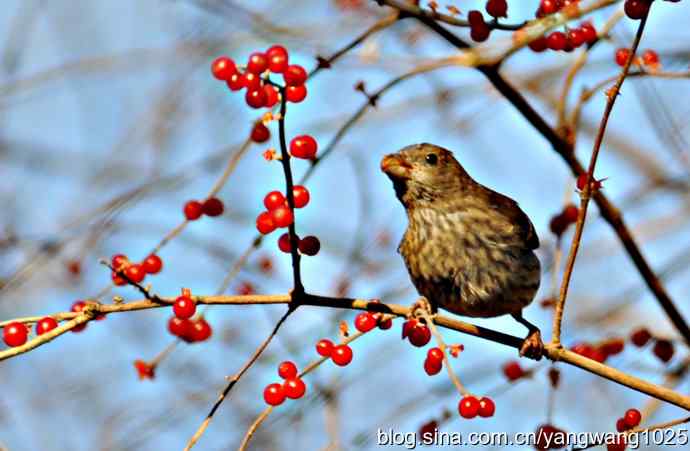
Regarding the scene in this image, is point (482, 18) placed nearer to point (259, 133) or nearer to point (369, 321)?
point (259, 133)

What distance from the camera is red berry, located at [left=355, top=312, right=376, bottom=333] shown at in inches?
95.0

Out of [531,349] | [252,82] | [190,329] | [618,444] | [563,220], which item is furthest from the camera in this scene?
[563,220]

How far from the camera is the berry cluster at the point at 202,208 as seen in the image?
2.82 metres

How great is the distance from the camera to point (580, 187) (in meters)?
2.54

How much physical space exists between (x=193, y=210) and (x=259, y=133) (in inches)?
12.4

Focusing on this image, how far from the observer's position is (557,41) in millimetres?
2820

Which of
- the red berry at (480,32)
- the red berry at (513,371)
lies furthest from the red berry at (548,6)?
the red berry at (513,371)

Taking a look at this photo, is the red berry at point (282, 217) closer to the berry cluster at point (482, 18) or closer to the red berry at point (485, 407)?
the red berry at point (485, 407)

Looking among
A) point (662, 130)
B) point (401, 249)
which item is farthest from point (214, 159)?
point (662, 130)

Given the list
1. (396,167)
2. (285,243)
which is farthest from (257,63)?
(396,167)

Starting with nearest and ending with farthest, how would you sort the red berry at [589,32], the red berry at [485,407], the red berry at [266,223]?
the red berry at [266,223] < the red berry at [485,407] < the red berry at [589,32]

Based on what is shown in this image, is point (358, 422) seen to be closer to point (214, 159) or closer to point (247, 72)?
point (214, 159)

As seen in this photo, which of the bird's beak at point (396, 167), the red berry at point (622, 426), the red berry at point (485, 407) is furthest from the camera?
the bird's beak at point (396, 167)

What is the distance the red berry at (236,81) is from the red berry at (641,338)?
6.35ft
